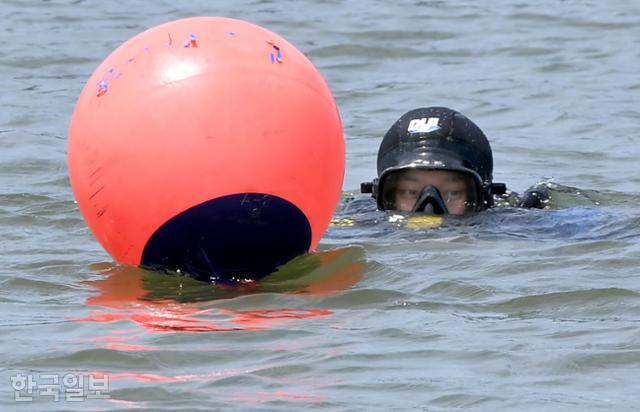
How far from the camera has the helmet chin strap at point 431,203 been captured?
33.8ft

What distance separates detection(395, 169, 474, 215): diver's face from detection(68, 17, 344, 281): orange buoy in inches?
112

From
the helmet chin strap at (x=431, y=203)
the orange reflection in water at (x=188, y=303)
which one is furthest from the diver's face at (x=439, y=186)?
the orange reflection in water at (x=188, y=303)

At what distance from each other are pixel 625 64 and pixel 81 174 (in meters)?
10.9

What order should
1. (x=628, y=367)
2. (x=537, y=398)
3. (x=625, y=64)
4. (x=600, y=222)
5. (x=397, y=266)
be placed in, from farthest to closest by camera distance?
(x=625, y=64), (x=600, y=222), (x=397, y=266), (x=628, y=367), (x=537, y=398)

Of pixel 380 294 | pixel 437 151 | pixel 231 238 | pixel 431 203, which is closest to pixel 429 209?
pixel 431 203

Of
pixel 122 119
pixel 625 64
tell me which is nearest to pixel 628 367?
pixel 122 119

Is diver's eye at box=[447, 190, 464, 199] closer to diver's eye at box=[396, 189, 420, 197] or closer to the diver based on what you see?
the diver

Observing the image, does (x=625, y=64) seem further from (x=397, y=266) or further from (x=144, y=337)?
(x=144, y=337)

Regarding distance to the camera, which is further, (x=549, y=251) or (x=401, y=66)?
(x=401, y=66)

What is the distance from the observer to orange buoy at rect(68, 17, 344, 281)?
721 cm

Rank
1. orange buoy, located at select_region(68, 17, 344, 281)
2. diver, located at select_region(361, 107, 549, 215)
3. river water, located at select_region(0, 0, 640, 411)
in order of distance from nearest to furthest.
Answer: river water, located at select_region(0, 0, 640, 411), orange buoy, located at select_region(68, 17, 344, 281), diver, located at select_region(361, 107, 549, 215)

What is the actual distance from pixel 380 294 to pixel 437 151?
2.82 metres

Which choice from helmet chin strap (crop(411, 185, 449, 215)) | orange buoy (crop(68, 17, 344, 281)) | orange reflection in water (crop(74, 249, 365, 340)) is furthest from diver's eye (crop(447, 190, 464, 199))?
orange buoy (crop(68, 17, 344, 281))

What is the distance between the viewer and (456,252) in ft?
30.5
